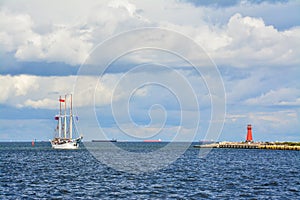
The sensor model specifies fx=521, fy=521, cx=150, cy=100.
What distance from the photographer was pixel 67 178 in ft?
274

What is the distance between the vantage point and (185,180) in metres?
80.9

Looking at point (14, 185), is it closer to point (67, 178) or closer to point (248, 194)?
point (67, 178)

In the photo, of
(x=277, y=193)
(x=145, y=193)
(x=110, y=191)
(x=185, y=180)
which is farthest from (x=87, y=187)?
(x=277, y=193)

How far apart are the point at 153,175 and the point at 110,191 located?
73.6 ft

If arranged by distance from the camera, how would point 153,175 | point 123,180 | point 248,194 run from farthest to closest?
point 153,175 → point 123,180 → point 248,194

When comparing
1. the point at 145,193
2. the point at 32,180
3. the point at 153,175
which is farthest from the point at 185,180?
the point at 32,180

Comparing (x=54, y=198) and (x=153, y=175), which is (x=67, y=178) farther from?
(x=54, y=198)

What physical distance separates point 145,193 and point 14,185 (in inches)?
812

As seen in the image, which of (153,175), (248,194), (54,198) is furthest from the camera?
(153,175)

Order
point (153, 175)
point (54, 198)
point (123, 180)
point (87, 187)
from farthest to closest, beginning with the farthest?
point (153, 175) → point (123, 180) → point (87, 187) → point (54, 198)

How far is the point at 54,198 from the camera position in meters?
60.2

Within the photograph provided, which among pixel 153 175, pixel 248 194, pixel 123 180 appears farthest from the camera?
pixel 153 175

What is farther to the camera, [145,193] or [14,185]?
[14,185]

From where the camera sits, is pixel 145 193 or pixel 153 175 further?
pixel 153 175
